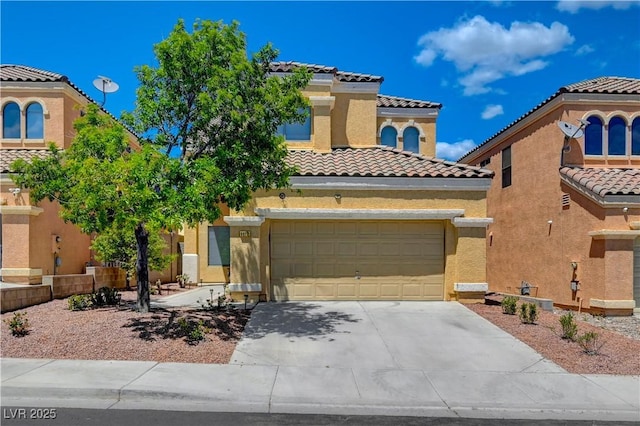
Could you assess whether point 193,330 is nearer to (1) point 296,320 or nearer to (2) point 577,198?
(1) point 296,320

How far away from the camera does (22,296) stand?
11.6 meters

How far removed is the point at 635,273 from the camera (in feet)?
45.6

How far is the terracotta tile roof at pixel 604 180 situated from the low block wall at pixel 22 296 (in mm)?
15612

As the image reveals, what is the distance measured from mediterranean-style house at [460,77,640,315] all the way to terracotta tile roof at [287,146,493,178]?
3754 mm

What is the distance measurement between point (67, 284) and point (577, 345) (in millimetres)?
13028

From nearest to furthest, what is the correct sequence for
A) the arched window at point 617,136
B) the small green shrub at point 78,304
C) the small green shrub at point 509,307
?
the small green shrub at point 78,304 < the small green shrub at point 509,307 < the arched window at point 617,136

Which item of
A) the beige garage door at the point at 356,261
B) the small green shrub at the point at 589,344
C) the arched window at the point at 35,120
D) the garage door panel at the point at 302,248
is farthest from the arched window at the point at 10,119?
the small green shrub at the point at 589,344

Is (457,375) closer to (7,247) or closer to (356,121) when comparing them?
(356,121)

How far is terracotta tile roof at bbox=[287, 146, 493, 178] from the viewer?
1321 cm

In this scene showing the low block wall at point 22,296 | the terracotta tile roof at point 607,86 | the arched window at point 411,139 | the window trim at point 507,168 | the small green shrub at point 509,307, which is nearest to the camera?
the low block wall at point 22,296

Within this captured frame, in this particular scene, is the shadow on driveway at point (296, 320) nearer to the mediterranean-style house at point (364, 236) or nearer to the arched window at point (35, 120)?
the mediterranean-style house at point (364, 236)

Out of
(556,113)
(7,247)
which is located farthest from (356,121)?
(7,247)

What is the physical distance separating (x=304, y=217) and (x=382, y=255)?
8.03ft

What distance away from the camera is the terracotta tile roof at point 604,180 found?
45.0 ft
